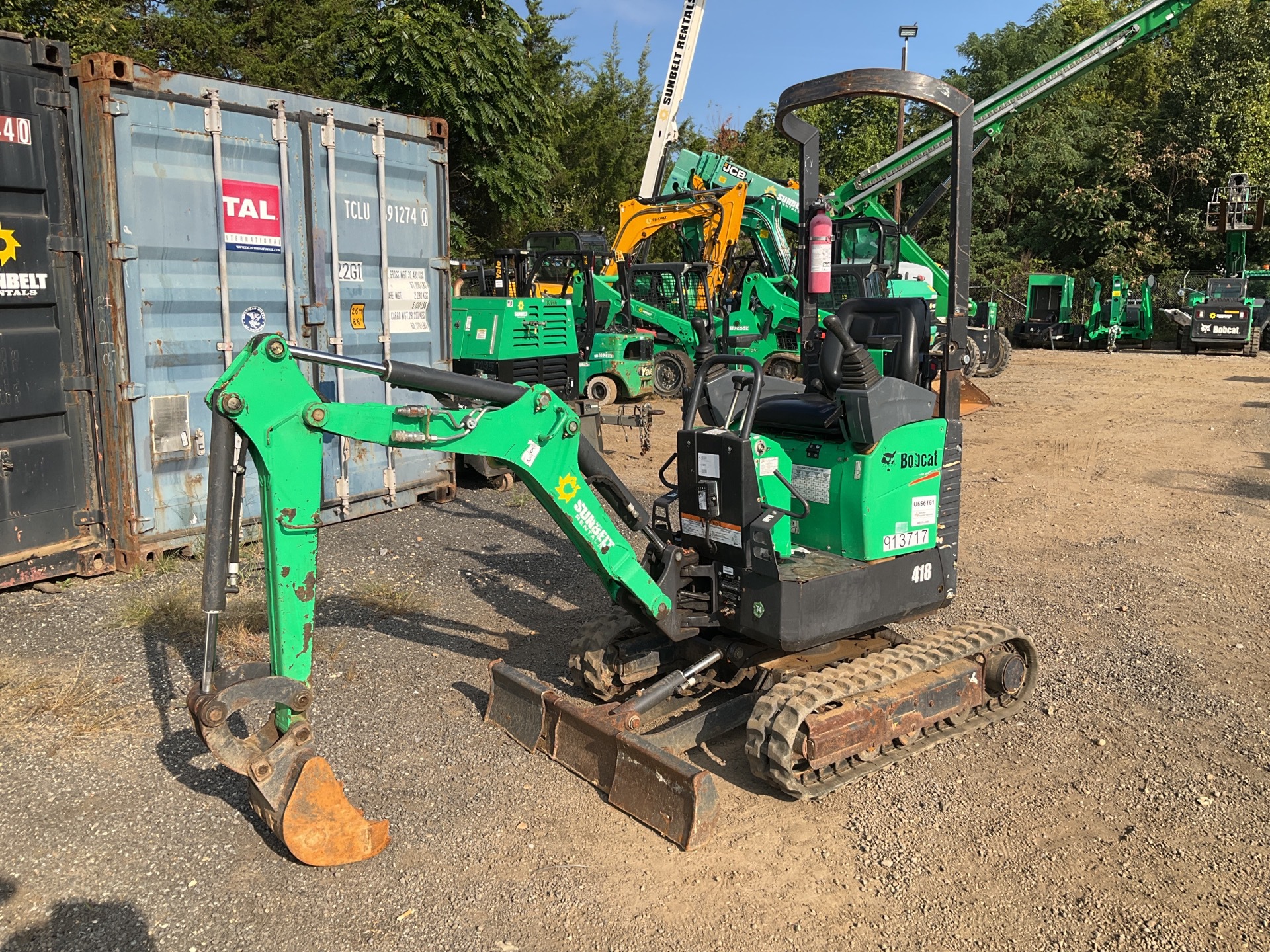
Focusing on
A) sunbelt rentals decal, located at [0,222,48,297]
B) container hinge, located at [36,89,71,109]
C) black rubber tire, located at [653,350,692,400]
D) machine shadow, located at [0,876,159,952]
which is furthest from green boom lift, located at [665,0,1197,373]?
machine shadow, located at [0,876,159,952]

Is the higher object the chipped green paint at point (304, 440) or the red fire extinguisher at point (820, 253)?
the red fire extinguisher at point (820, 253)

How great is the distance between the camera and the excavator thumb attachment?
3695 millimetres

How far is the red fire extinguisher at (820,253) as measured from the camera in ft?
16.6

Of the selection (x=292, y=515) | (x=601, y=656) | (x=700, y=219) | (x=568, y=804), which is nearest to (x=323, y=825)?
(x=568, y=804)

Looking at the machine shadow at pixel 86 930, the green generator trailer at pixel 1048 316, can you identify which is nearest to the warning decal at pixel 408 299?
the machine shadow at pixel 86 930

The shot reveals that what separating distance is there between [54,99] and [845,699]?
5975 mm

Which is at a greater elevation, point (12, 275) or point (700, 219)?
point (700, 219)

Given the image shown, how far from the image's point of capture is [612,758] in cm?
440

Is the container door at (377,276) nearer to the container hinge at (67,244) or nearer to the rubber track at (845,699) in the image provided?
the container hinge at (67,244)

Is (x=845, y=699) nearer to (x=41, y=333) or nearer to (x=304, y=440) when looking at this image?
(x=304, y=440)

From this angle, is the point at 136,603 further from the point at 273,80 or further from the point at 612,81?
the point at 612,81

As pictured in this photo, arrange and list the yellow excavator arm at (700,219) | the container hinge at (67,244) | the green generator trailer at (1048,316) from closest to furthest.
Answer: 1. the container hinge at (67,244)
2. the yellow excavator arm at (700,219)
3. the green generator trailer at (1048,316)

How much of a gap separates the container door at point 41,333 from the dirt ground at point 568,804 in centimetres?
42

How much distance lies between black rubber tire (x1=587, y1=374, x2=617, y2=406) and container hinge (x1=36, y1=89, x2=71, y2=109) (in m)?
10.2
